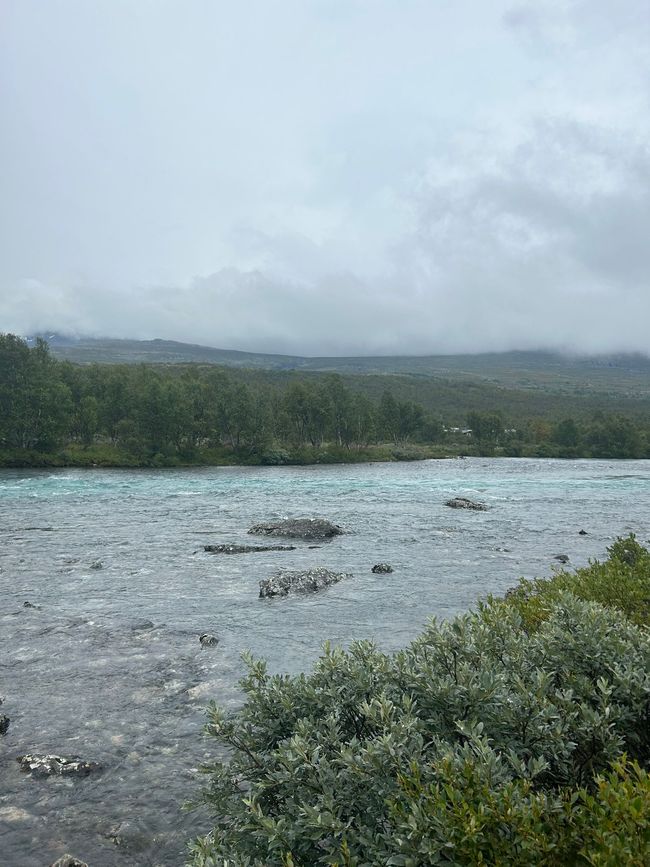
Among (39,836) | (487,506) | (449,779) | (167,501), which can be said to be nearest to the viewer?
(449,779)

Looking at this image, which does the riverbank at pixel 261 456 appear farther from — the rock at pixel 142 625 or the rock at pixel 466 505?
the rock at pixel 142 625

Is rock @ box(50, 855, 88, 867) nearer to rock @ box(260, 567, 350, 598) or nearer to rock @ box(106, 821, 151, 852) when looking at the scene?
rock @ box(106, 821, 151, 852)

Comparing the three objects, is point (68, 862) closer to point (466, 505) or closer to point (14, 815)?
point (14, 815)

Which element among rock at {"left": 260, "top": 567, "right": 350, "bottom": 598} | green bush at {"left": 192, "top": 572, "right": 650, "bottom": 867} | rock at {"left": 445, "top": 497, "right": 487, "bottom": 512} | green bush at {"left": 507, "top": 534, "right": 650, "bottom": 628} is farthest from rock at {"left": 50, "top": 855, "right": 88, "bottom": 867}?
rock at {"left": 445, "top": 497, "right": 487, "bottom": 512}

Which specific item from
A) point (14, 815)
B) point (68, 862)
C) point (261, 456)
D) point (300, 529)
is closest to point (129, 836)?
point (68, 862)

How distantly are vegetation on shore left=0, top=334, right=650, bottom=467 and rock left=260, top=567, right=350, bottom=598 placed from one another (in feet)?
242

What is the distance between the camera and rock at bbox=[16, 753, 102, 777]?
1031 centimetres

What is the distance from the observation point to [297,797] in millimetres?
5504

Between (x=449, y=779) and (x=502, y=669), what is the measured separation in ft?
7.47

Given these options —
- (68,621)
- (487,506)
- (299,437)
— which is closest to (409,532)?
(487,506)

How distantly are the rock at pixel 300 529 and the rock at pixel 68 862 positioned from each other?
26.6 meters

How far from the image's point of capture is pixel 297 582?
22.7 meters

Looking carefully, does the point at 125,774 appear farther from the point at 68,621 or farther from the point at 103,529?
the point at 103,529

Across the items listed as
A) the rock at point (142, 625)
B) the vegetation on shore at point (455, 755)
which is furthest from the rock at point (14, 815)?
the rock at point (142, 625)
